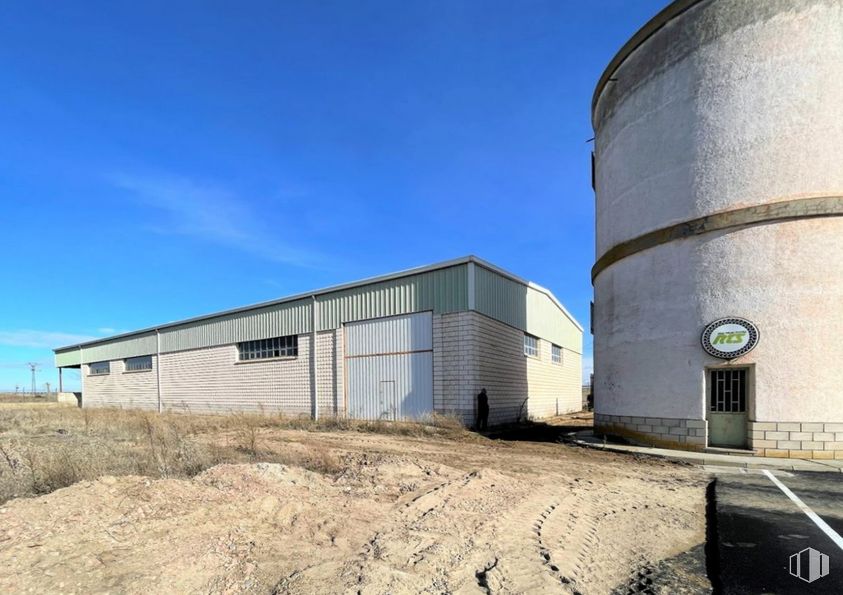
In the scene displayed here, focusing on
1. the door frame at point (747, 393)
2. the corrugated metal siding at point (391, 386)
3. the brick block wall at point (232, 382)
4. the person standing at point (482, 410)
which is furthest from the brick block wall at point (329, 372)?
the door frame at point (747, 393)

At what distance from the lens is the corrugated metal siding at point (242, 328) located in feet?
83.5

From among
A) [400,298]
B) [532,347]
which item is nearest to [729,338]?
[400,298]

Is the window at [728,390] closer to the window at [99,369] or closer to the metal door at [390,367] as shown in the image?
the metal door at [390,367]

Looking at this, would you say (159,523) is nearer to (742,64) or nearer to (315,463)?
(315,463)

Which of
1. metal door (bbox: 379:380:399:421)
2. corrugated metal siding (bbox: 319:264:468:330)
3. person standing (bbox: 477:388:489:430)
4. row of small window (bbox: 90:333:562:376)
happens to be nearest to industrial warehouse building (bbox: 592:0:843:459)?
person standing (bbox: 477:388:489:430)

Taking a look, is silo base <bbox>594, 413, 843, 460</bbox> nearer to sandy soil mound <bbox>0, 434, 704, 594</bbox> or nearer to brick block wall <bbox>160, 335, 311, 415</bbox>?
sandy soil mound <bbox>0, 434, 704, 594</bbox>

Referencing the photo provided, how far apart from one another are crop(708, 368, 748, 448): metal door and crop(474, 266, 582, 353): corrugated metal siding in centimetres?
870

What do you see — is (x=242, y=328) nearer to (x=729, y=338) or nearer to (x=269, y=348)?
(x=269, y=348)

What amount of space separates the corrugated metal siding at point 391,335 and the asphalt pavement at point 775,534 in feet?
40.2

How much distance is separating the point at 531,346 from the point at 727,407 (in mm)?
13182

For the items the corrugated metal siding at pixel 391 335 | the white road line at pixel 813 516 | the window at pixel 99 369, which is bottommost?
the window at pixel 99 369

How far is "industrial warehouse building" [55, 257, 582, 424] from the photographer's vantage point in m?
19.4

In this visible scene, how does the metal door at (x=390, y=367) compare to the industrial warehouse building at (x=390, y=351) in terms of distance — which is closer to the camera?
the industrial warehouse building at (x=390, y=351)

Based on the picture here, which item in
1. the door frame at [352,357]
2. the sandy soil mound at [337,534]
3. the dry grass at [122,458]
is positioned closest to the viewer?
the sandy soil mound at [337,534]
